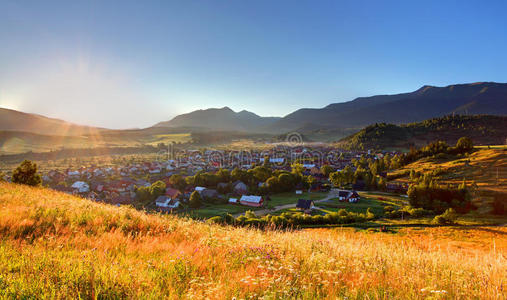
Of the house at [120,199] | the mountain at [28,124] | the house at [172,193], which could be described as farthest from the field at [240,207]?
the mountain at [28,124]

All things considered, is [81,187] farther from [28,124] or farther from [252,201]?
[28,124]

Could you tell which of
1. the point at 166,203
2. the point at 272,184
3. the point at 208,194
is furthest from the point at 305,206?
the point at 166,203

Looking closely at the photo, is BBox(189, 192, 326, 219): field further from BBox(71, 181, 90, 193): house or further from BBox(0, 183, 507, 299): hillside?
BBox(0, 183, 507, 299): hillside

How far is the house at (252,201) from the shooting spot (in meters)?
44.7

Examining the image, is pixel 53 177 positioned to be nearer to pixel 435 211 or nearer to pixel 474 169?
pixel 435 211

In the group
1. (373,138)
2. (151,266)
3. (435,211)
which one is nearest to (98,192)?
(151,266)

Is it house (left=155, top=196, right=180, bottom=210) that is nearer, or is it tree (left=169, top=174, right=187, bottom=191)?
house (left=155, top=196, right=180, bottom=210)

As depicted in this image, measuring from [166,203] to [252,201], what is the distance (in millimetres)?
16866

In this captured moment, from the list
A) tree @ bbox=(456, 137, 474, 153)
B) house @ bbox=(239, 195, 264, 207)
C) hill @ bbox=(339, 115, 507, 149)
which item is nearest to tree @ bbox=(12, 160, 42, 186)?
house @ bbox=(239, 195, 264, 207)

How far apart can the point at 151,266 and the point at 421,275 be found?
16.1ft

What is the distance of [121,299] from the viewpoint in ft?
8.88

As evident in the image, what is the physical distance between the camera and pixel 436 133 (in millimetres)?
146125

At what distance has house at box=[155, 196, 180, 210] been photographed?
141 feet

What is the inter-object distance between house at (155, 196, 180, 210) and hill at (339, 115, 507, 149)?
130m
